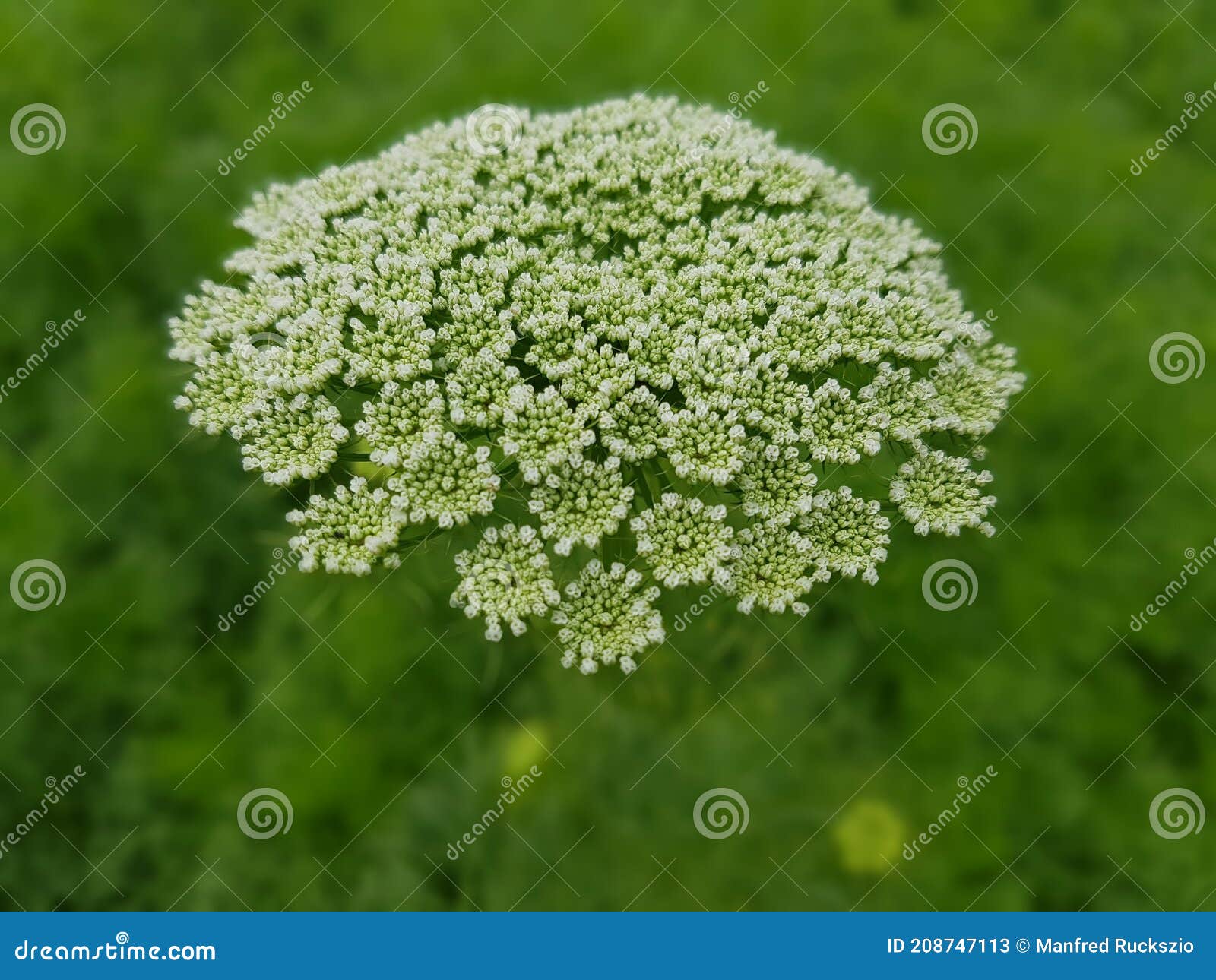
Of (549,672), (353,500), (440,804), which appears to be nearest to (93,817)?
(440,804)

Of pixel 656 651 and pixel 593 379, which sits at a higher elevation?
pixel 593 379

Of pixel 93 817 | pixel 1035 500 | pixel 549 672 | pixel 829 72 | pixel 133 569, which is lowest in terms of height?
pixel 93 817

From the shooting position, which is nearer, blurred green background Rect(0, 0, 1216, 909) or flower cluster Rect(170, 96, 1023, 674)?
flower cluster Rect(170, 96, 1023, 674)

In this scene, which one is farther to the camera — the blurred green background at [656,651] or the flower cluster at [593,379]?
the blurred green background at [656,651]
